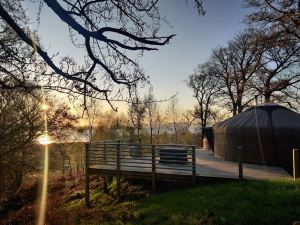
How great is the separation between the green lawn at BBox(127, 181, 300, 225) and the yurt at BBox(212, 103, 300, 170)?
12.7 feet

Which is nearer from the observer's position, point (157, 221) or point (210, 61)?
point (157, 221)

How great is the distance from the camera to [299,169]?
10.0 metres

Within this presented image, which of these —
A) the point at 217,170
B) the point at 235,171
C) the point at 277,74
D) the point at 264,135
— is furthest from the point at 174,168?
the point at 277,74

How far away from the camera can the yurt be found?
12.5 meters

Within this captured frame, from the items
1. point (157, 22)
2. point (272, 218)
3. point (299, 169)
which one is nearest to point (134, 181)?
point (299, 169)

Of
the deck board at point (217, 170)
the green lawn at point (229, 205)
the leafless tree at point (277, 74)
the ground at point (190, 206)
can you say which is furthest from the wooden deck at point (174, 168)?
the leafless tree at point (277, 74)

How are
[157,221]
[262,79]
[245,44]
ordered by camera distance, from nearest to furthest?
[157,221]
[262,79]
[245,44]

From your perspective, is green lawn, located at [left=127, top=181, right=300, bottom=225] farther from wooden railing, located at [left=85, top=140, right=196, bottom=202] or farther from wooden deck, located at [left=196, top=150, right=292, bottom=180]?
wooden railing, located at [left=85, top=140, right=196, bottom=202]

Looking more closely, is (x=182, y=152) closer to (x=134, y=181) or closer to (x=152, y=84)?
(x=134, y=181)

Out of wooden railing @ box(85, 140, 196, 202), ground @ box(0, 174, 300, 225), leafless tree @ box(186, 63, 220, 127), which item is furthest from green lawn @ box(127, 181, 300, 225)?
leafless tree @ box(186, 63, 220, 127)

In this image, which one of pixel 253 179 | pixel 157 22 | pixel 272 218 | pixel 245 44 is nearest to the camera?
pixel 157 22

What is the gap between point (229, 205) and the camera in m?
7.59

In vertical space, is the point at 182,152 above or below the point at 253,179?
above

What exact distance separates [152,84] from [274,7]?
1175cm
